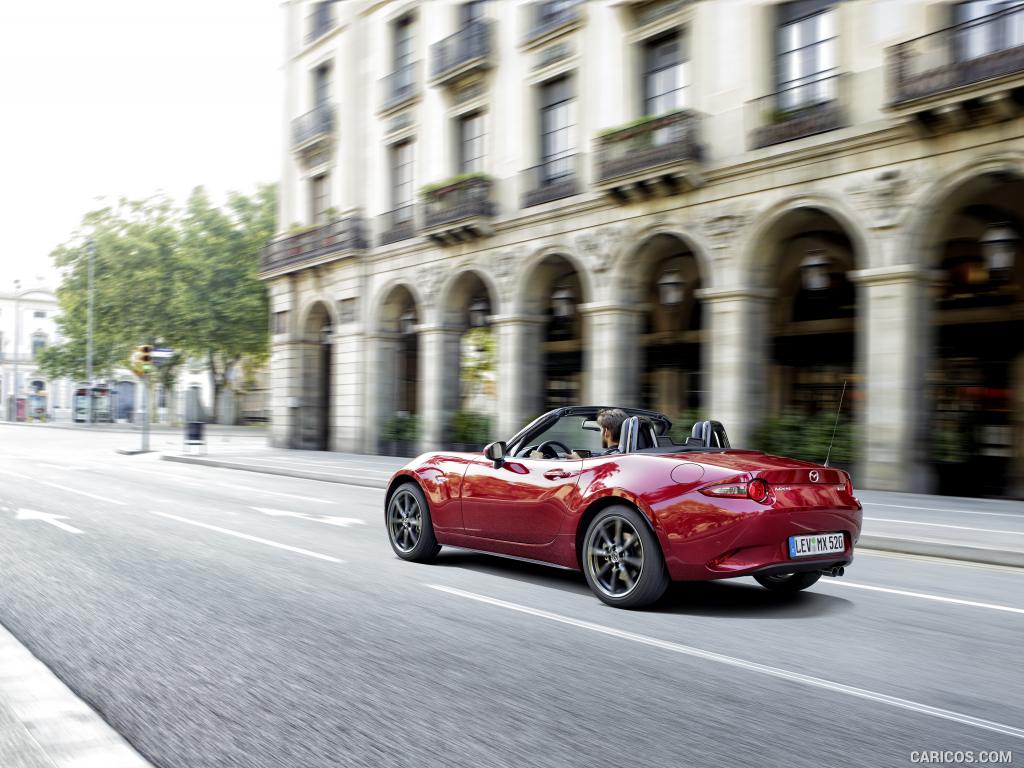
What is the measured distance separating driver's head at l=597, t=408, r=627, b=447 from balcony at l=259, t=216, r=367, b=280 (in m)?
22.0

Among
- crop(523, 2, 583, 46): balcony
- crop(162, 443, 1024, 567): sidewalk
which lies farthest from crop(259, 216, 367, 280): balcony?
crop(162, 443, 1024, 567): sidewalk

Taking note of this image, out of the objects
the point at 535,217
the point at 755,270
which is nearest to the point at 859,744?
the point at 755,270

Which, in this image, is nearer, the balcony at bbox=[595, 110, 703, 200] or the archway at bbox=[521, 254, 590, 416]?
the balcony at bbox=[595, 110, 703, 200]

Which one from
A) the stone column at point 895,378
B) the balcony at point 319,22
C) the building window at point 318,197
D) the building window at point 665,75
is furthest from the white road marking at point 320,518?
the balcony at point 319,22

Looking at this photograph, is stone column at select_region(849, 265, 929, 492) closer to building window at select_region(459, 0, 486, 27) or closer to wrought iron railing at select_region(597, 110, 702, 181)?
wrought iron railing at select_region(597, 110, 702, 181)

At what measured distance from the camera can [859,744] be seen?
137 inches

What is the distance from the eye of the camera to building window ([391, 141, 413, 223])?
27203 millimetres

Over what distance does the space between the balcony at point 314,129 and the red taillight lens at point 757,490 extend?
2659 cm

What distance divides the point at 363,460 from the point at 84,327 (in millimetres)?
36738

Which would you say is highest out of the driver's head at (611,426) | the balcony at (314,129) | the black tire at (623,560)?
the balcony at (314,129)

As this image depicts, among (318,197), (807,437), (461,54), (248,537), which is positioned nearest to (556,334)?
(461,54)

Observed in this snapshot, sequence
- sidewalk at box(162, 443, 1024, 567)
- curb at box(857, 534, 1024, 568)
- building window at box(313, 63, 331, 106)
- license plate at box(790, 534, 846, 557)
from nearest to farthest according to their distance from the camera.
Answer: license plate at box(790, 534, 846, 557) < curb at box(857, 534, 1024, 568) < sidewalk at box(162, 443, 1024, 567) < building window at box(313, 63, 331, 106)

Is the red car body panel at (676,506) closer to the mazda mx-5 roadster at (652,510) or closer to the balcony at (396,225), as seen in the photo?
the mazda mx-5 roadster at (652,510)

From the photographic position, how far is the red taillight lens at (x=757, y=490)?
222 inches
